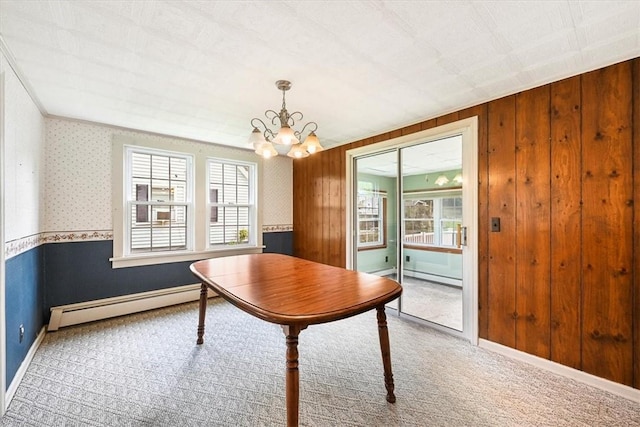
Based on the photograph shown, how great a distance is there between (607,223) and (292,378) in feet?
7.52

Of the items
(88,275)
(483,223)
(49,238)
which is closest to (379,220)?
(483,223)

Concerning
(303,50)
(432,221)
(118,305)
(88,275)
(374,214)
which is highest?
(303,50)

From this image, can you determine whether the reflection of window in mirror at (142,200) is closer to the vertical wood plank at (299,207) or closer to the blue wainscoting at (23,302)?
the blue wainscoting at (23,302)

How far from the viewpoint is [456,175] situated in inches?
137

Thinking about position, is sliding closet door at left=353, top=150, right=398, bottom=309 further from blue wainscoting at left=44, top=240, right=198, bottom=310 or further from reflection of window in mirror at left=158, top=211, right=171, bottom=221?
blue wainscoting at left=44, top=240, right=198, bottom=310

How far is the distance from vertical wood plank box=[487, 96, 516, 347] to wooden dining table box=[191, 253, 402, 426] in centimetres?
126

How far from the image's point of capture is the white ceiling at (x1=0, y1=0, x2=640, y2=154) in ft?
4.51

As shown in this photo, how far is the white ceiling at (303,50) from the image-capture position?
1376mm

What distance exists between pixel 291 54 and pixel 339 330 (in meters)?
2.53

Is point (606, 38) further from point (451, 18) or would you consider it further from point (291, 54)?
point (291, 54)

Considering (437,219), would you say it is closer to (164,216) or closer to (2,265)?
(164,216)

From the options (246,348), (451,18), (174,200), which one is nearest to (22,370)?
(246,348)

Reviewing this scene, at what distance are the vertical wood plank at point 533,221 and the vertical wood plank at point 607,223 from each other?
0.22 metres

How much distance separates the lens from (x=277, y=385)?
193 centimetres
